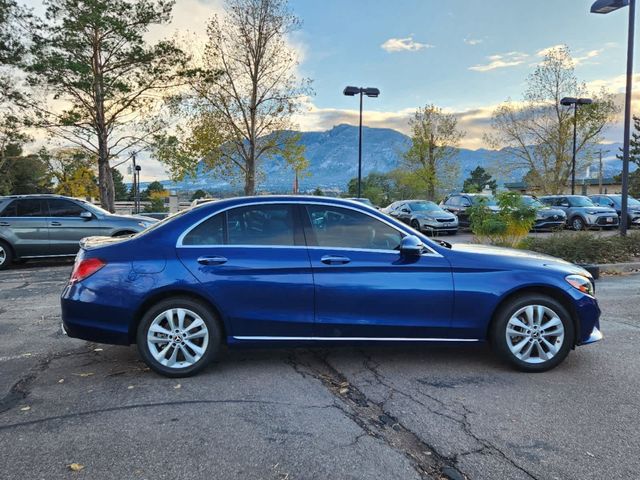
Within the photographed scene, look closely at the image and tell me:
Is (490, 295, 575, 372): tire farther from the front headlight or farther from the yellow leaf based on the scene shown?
the yellow leaf

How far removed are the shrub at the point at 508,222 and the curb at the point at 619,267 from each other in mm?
1910

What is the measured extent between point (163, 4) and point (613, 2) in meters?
17.9

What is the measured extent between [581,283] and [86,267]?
4.45m

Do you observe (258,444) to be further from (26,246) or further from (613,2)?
(613,2)

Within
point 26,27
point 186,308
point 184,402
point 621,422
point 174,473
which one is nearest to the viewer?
point 174,473

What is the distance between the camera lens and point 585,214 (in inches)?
820

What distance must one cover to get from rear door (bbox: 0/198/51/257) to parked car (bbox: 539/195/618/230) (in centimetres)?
1951

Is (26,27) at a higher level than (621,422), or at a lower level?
higher

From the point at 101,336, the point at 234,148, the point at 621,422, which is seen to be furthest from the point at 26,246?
the point at 234,148

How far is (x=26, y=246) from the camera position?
11.4 m

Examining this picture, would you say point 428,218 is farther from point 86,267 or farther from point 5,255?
point 86,267

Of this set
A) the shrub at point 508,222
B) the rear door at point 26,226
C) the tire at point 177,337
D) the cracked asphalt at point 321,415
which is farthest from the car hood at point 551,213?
the tire at point 177,337

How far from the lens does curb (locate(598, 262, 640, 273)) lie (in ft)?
35.7

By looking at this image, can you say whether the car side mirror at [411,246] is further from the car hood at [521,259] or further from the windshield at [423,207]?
the windshield at [423,207]
